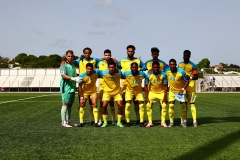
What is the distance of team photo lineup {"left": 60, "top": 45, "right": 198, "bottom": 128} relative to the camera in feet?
29.9

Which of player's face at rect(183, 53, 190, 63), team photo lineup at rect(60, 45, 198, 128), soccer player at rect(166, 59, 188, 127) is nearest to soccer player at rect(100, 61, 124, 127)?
team photo lineup at rect(60, 45, 198, 128)

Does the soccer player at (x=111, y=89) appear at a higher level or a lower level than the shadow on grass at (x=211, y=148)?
higher

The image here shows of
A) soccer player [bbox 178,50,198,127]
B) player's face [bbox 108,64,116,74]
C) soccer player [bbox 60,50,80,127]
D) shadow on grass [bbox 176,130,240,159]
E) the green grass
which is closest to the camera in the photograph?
shadow on grass [bbox 176,130,240,159]

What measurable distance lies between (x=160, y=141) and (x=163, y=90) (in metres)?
2.79

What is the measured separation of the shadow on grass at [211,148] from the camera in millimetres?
5371

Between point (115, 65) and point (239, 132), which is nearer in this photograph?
point (239, 132)

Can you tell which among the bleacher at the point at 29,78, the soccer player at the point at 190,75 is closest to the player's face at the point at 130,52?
the soccer player at the point at 190,75

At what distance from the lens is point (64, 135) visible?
742cm

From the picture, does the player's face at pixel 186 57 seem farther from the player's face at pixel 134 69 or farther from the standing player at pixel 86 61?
the standing player at pixel 86 61

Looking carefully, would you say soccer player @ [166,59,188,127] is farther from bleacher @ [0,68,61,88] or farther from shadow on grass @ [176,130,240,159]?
bleacher @ [0,68,61,88]

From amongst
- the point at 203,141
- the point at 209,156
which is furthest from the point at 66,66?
the point at 209,156

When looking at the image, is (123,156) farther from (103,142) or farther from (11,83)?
(11,83)

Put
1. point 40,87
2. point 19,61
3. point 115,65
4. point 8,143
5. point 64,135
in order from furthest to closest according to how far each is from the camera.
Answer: point 19,61 → point 40,87 → point 115,65 → point 64,135 → point 8,143

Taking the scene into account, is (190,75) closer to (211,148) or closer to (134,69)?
(134,69)
